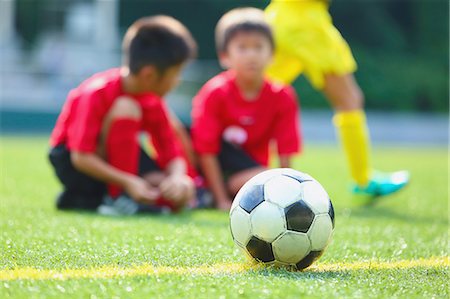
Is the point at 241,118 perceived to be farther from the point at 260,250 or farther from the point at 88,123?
the point at 260,250

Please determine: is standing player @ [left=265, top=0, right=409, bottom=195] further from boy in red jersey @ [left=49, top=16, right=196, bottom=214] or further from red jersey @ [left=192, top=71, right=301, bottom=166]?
boy in red jersey @ [left=49, top=16, right=196, bottom=214]

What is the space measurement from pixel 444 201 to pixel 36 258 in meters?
3.21

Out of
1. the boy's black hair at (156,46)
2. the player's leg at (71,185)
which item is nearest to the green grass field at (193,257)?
the player's leg at (71,185)

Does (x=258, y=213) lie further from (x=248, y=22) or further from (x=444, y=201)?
(x=444, y=201)

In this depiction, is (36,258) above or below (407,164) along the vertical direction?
above

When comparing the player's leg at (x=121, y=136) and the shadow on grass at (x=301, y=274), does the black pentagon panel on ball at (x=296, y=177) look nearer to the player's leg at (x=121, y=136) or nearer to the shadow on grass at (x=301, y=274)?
the shadow on grass at (x=301, y=274)

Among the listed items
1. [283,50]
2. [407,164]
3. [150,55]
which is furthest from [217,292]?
[407,164]

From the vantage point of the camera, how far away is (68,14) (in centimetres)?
2088

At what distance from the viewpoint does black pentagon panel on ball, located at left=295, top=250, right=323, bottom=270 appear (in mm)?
2242

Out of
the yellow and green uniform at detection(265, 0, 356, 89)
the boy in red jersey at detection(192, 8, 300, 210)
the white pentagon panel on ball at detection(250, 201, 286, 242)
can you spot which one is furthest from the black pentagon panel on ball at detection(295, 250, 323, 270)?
the yellow and green uniform at detection(265, 0, 356, 89)

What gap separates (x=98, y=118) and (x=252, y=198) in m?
1.67

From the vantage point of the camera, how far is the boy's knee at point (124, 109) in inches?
148

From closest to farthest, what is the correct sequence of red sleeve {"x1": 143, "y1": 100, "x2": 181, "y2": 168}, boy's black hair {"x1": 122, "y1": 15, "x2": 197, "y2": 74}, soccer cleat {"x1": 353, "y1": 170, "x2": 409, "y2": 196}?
boy's black hair {"x1": 122, "y1": 15, "x2": 197, "y2": 74}
red sleeve {"x1": 143, "y1": 100, "x2": 181, "y2": 168}
soccer cleat {"x1": 353, "y1": 170, "x2": 409, "y2": 196}

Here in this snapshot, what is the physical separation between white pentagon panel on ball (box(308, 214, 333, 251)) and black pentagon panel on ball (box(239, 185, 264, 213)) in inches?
7.5
